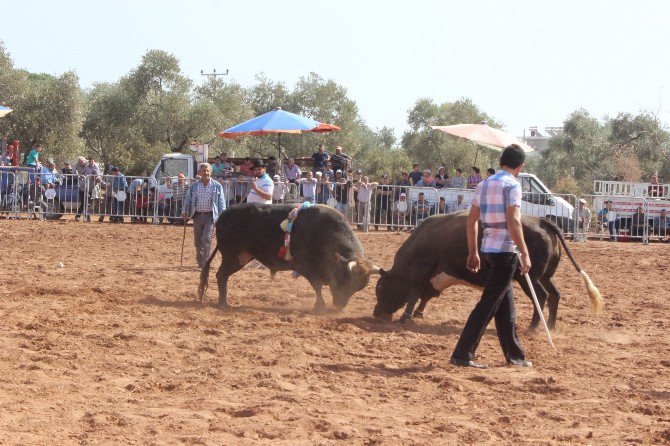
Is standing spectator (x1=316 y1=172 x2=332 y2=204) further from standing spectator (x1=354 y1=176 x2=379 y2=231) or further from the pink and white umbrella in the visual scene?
the pink and white umbrella

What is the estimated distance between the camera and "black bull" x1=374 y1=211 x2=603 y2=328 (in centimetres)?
1077

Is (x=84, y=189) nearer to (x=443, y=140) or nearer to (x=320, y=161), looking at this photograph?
(x=320, y=161)

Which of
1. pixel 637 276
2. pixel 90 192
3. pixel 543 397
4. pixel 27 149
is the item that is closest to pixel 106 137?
pixel 27 149

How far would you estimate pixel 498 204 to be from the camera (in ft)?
27.6

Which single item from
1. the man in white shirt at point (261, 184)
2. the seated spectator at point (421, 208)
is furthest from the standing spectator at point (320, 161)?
the man in white shirt at point (261, 184)

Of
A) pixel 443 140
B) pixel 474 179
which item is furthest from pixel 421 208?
pixel 443 140

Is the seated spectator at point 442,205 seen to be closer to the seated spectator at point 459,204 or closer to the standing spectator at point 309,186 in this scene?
the seated spectator at point 459,204

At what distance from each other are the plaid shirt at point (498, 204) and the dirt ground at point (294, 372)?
3.51 ft

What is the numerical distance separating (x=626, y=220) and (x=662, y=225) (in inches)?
35.4

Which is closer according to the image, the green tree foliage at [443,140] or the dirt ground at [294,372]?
the dirt ground at [294,372]

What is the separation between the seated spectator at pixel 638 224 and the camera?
2484 cm

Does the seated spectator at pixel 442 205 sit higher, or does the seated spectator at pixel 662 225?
the seated spectator at pixel 442 205

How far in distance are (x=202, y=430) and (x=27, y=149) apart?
4690cm

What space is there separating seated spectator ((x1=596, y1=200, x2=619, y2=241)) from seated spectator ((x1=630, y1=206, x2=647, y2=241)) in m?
0.43
